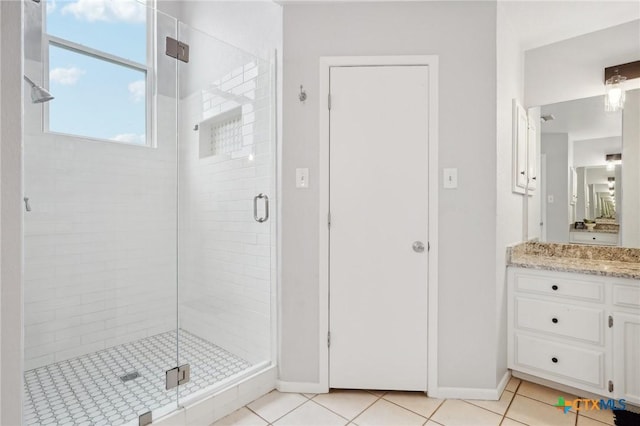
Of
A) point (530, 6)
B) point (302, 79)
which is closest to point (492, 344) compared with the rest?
point (302, 79)

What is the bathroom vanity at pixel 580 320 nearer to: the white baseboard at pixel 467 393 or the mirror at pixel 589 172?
the mirror at pixel 589 172

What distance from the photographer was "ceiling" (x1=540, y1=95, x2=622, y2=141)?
2.24 m

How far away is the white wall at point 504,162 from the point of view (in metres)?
2.00

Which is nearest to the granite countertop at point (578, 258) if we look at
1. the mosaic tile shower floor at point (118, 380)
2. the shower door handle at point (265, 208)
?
the shower door handle at point (265, 208)

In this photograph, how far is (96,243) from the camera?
93.0 inches

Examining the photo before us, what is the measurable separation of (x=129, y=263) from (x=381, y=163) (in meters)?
1.97

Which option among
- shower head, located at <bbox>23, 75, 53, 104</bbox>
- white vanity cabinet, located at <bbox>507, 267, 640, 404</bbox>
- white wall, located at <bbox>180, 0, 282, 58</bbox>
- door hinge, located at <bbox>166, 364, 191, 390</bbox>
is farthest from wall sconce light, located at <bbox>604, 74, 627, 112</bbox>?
shower head, located at <bbox>23, 75, 53, 104</bbox>

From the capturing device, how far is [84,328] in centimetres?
229

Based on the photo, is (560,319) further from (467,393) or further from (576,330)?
(467,393)

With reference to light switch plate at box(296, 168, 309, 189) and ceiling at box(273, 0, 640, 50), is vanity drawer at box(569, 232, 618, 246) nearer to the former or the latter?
ceiling at box(273, 0, 640, 50)

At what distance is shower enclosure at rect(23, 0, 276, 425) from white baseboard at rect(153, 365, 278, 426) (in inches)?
2.4

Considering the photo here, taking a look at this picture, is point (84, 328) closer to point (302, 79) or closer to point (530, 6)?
point (302, 79)

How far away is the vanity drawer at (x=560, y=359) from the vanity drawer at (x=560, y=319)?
7 centimetres

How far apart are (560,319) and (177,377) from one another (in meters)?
2.27
